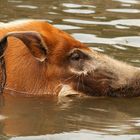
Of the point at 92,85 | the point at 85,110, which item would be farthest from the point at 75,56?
the point at 85,110

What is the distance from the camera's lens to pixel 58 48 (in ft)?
21.6

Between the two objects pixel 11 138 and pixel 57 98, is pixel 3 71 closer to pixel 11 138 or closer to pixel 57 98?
pixel 57 98

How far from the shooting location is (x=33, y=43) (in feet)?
21.3

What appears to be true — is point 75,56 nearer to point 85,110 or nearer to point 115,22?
point 85,110

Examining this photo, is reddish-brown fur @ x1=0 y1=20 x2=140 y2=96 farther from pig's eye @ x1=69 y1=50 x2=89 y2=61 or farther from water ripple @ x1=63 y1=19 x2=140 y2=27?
water ripple @ x1=63 y1=19 x2=140 y2=27

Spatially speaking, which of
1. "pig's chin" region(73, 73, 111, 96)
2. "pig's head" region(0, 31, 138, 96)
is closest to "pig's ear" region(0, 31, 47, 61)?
"pig's head" region(0, 31, 138, 96)

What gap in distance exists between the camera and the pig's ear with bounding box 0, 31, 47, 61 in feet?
20.9

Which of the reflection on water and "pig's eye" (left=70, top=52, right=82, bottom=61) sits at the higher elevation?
"pig's eye" (left=70, top=52, right=82, bottom=61)

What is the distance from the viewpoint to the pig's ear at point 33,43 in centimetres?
638

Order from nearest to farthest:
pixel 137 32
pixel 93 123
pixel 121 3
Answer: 1. pixel 93 123
2. pixel 137 32
3. pixel 121 3

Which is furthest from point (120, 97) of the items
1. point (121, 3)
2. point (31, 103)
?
point (121, 3)

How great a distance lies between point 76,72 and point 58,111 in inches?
24.2

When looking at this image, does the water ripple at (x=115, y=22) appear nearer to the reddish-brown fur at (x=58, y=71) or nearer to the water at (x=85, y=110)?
the water at (x=85, y=110)

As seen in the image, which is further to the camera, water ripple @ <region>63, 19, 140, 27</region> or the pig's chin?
water ripple @ <region>63, 19, 140, 27</region>
